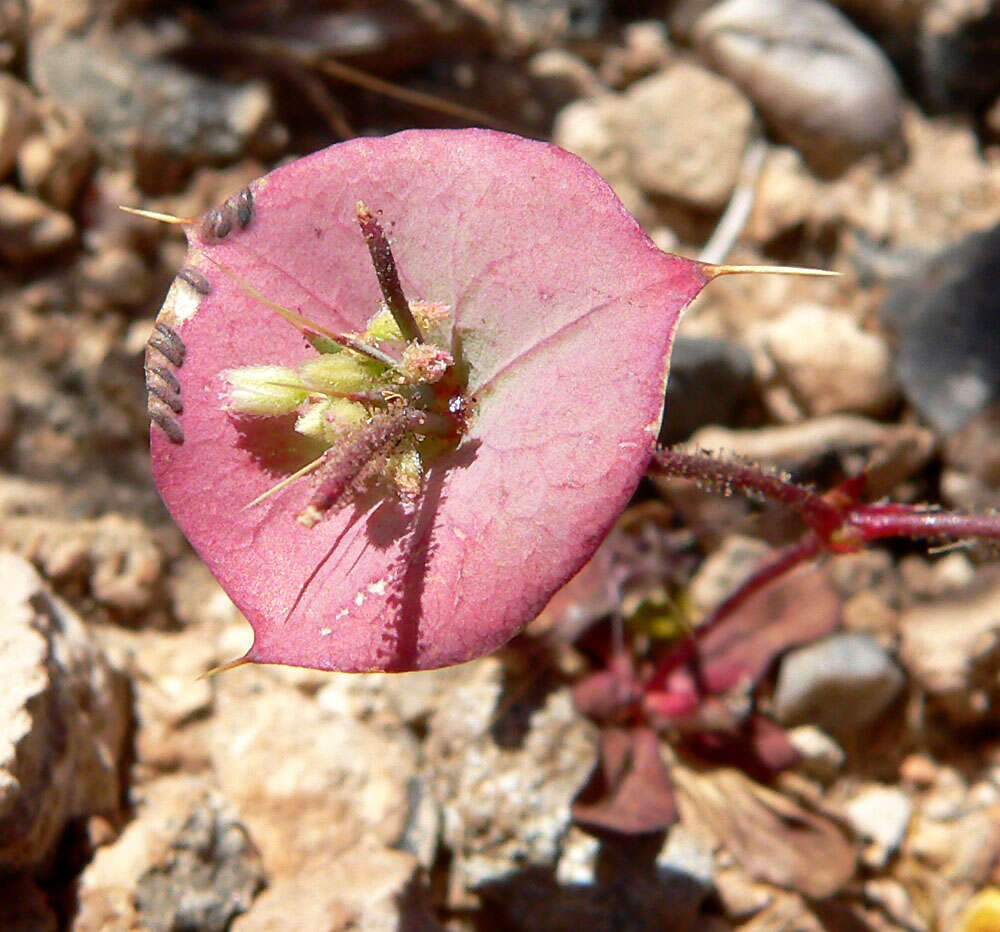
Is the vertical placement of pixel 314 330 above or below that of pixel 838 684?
above

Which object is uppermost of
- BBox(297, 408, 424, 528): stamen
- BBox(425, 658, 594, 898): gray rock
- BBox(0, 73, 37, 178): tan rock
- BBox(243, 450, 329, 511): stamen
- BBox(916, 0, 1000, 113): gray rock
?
BBox(916, 0, 1000, 113): gray rock

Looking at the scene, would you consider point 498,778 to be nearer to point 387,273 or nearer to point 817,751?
point 817,751

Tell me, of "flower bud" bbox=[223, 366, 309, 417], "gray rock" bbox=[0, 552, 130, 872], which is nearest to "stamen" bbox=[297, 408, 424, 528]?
"flower bud" bbox=[223, 366, 309, 417]

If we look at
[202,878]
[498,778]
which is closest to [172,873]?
[202,878]

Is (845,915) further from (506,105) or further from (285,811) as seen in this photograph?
(506,105)

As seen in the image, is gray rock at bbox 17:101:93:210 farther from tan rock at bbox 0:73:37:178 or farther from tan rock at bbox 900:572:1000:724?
tan rock at bbox 900:572:1000:724

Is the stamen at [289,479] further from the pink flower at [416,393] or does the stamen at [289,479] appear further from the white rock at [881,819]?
the white rock at [881,819]
